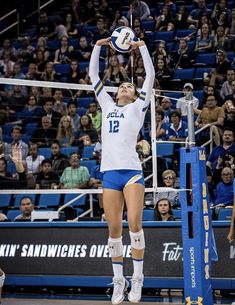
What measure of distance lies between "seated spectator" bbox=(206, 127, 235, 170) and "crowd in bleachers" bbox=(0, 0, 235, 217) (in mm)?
18

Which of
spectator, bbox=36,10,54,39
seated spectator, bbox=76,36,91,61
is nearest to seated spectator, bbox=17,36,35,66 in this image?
spectator, bbox=36,10,54,39

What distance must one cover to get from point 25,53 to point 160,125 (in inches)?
301

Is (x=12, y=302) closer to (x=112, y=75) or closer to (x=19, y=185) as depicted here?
(x=19, y=185)

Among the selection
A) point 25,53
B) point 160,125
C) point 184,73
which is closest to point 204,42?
point 184,73

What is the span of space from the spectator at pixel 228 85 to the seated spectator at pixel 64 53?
498cm

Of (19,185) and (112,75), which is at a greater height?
(112,75)

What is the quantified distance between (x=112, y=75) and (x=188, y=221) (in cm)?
717

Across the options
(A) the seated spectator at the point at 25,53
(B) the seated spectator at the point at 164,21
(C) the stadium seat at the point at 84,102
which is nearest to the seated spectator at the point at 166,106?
(C) the stadium seat at the point at 84,102

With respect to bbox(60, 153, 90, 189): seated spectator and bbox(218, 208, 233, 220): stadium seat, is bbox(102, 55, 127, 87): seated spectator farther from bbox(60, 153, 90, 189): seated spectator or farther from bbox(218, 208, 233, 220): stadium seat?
bbox(218, 208, 233, 220): stadium seat

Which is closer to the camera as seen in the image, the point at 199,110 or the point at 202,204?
the point at 202,204

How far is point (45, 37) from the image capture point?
20859 mm

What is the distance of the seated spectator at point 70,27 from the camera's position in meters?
20.6

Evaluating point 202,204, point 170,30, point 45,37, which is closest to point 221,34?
point 170,30

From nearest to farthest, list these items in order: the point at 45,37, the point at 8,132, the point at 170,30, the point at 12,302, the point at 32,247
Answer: the point at 12,302 < the point at 32,247 < the point at 8,132 < the point at 170,30 < the point at 45,37
